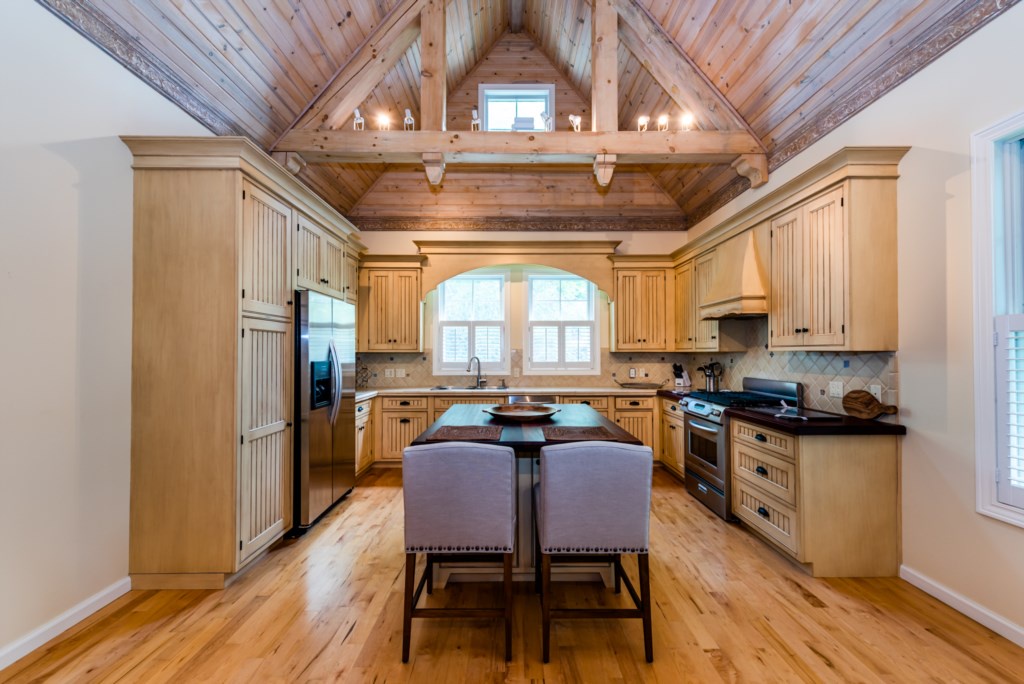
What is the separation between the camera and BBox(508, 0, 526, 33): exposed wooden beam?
4.57m

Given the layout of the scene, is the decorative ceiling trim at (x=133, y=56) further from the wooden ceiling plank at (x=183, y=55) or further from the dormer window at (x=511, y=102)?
the dormer window at (x=511, y=102)

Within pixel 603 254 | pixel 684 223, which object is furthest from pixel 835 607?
pixel 684 223

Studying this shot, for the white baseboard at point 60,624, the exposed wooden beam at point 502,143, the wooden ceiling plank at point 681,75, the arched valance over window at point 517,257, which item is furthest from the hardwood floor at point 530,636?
the wooden ceiling plank at point 681,75

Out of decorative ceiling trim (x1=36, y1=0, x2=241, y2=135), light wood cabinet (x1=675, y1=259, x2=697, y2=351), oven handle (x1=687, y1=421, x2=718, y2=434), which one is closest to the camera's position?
decorative ceiling trim (x1=36, y1=0, x2=241, y2=135)

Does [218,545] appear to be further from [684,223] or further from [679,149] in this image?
[684,223]

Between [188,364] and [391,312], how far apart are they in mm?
2745

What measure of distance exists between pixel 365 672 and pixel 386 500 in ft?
7.17

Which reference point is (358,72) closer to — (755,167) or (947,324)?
(755,167)

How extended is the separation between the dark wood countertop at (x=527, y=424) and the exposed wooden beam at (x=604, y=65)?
2.46 metres

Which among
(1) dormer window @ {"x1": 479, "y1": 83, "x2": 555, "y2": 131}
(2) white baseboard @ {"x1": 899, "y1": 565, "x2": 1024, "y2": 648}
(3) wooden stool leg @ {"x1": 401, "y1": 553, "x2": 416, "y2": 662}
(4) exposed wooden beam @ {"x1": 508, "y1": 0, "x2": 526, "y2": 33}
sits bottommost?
(2) white baseboard @ {"x1": 899, "y1": 565, "x2": 1024, "y2": 648}

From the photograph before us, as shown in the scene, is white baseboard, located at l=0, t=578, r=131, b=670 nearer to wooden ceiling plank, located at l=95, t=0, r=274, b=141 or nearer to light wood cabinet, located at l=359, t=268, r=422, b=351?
wooden ceiling plank, located at l=95, t=0, r=274, b=141

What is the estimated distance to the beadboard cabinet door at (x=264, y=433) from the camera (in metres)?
2.58

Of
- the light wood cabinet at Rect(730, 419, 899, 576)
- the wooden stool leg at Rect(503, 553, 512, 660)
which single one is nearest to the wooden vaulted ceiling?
the light wood cabinet at Rect(730, 419, 899, 576)

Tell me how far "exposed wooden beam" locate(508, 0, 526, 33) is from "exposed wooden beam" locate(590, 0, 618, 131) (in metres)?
1.22
